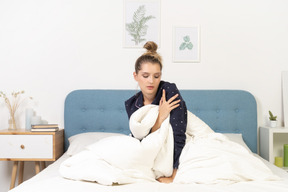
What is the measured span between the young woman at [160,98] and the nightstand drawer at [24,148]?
108 centimetres

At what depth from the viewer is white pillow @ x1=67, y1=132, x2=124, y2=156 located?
2568mm

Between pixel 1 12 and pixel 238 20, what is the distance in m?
2.42

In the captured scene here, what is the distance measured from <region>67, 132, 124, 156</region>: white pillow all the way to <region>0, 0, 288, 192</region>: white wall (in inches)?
18.6

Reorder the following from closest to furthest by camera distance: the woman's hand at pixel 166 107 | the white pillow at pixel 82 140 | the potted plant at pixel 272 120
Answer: the woman's hand at pixel 166 107 < the white pillow at pixel 82 140 < the potted plant at pixel 272 120

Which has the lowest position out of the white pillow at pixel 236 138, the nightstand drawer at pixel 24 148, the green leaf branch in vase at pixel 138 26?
the nightstand drawer at pixel 24 148

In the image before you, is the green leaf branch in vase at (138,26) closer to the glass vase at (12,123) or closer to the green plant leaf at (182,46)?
the green plant leaf at (182,46)

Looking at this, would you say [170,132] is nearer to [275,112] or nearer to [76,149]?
[76,149]

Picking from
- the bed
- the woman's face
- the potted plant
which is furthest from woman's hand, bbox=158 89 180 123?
the potted plant

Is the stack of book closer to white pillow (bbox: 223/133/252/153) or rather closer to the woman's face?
the woman's face

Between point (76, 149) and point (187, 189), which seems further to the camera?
point (76, 149)

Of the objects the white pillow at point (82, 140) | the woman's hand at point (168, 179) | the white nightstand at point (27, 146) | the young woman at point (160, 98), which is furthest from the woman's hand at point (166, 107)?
the white nightstand at point (27, 146)

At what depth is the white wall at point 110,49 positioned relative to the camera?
311 cm

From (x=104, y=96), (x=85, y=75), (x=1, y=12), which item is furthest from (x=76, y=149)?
(x=1, y=12)

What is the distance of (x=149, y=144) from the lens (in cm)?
165
